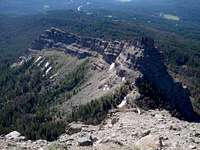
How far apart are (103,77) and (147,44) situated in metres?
18.7

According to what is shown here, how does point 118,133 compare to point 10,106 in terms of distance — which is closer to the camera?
point 118,133

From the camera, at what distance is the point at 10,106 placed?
18325 centimetres

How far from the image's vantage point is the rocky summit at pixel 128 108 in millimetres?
53084

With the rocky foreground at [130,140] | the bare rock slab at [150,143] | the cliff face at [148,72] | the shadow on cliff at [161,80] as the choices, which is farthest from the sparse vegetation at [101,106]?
the bare rock slab at [150,143]

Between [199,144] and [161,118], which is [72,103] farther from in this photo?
Result: [199,144]

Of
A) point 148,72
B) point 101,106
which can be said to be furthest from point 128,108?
point 148,72

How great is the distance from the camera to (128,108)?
101m

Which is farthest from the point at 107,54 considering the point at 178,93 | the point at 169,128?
the point at 169,128

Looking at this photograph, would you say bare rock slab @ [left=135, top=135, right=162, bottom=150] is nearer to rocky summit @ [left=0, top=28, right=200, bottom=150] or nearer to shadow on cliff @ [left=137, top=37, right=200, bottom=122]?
rocky summit @ [left=0, top=28, right=200, bottom=150]

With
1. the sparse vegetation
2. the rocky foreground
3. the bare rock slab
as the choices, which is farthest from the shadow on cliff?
the bare rock slab

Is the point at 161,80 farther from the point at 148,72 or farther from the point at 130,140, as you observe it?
the point at 130,140

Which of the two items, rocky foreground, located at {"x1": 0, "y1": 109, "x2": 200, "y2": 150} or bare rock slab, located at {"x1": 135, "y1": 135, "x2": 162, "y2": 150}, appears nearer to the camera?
bare rock slab, located at {"x1": 135, "y1": 135, "x2": 162, "y2": 150}

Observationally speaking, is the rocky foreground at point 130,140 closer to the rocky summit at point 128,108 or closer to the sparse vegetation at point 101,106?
the rocky summit at point 128,108

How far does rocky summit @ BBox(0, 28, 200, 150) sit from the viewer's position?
53084mm
